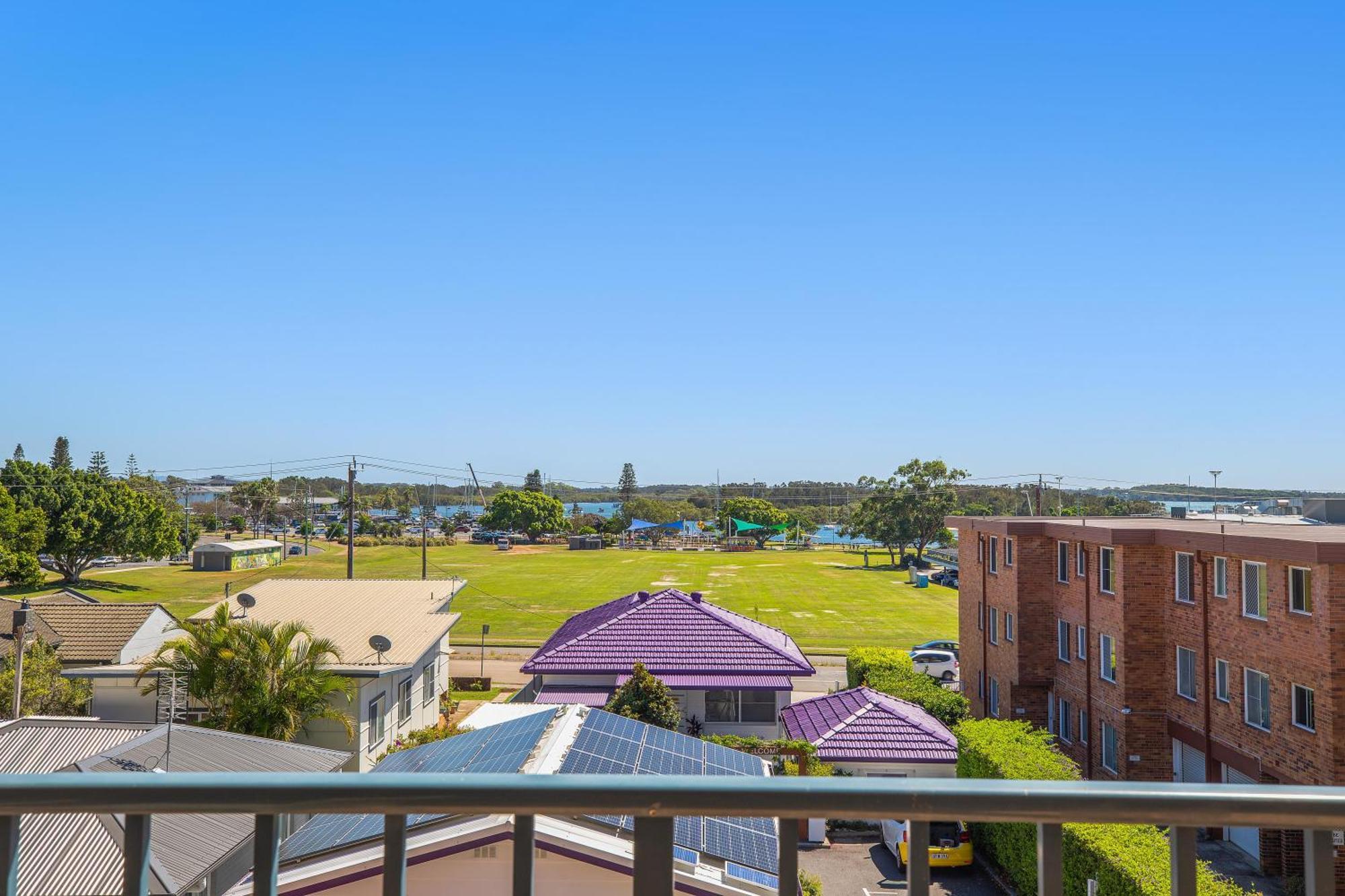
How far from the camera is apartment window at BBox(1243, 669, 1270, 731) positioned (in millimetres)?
18312

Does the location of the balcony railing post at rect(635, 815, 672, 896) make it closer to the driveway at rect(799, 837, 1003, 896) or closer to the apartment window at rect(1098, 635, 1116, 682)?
the driveway at rect(799, 837, 1003, 896)

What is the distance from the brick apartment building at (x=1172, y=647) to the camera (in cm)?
1689

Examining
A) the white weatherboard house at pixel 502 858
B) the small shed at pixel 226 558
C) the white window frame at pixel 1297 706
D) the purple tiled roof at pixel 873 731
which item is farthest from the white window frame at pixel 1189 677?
the small shed at pixel 226 558

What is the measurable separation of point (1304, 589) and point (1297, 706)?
7.48 ft

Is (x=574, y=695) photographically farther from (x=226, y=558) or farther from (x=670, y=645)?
(x=226, y=558)

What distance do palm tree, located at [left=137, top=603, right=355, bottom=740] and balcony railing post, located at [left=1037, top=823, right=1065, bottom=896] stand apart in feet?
69.2

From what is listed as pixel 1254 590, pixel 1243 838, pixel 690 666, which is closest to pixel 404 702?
pixel 690 666

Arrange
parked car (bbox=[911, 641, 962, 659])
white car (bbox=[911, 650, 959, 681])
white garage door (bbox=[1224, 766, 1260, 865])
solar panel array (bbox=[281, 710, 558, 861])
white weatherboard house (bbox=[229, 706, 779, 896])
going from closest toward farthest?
white weatherboard house (bbox=[229, 706, 779, 896]), solar panel array (bbox=[281, 710, 558, 861]), white garage door (bbox=[1224, 766, 1260, 865]), white car (bbox=[911, 650, 959, 681]), parked car (bbox=[911, 641, 962, 659])

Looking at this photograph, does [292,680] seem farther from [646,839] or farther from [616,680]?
[646,839]

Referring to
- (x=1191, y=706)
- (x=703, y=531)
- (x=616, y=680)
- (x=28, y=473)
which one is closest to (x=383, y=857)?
(x=1191, y=706)

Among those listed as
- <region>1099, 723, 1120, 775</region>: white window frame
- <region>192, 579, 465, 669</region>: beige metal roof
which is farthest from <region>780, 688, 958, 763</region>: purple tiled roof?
<region>192, 579, 465, 669</region>: beige metal roof

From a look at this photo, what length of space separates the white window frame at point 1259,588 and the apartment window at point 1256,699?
3.79ft

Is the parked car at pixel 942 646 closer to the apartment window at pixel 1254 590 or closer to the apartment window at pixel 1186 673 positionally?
the apartment window at pixel 1186 673

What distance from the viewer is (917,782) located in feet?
6.03
